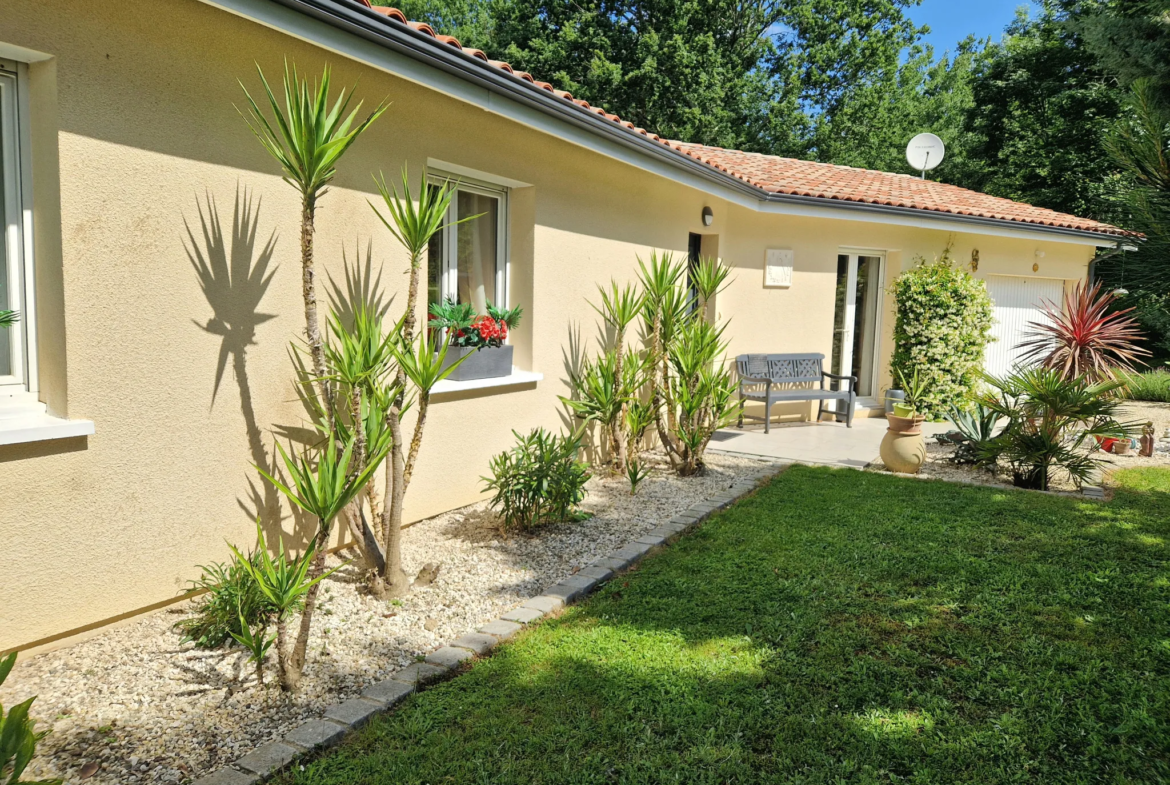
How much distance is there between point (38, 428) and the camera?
349 centimetres

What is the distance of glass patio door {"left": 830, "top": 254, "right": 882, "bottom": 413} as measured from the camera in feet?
40.4

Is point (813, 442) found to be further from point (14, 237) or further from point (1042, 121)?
point (1042, 121)

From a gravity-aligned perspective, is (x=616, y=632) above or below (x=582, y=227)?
below

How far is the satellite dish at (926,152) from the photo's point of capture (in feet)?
51.5

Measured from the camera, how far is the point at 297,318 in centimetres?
486

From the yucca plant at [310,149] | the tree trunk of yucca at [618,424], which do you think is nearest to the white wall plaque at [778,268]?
the tree trunk of yucca at [618,424]

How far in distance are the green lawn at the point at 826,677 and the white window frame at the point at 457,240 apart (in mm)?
2893

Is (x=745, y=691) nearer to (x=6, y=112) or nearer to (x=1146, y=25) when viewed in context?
(x=1146, y=25)

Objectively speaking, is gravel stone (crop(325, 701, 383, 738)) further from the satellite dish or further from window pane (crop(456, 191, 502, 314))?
the satellite dish

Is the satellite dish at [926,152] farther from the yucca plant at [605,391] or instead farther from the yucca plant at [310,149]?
the yucca plant at [310,149]

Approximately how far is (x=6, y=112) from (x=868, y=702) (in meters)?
4.93

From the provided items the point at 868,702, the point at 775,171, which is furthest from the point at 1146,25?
the point at 775,171

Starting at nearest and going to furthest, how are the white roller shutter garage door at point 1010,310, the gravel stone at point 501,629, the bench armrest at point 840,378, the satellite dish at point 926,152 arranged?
1. the gravel stone at point 501,629
2. the bench armrest at point 840,378
3. the white roller shutter garage door at point 1010,310
4. the satellite dish at point 926,152

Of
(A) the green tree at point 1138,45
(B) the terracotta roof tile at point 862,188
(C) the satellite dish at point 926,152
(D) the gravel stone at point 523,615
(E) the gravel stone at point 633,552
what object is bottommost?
(D) the gravel stone at point 523,615
